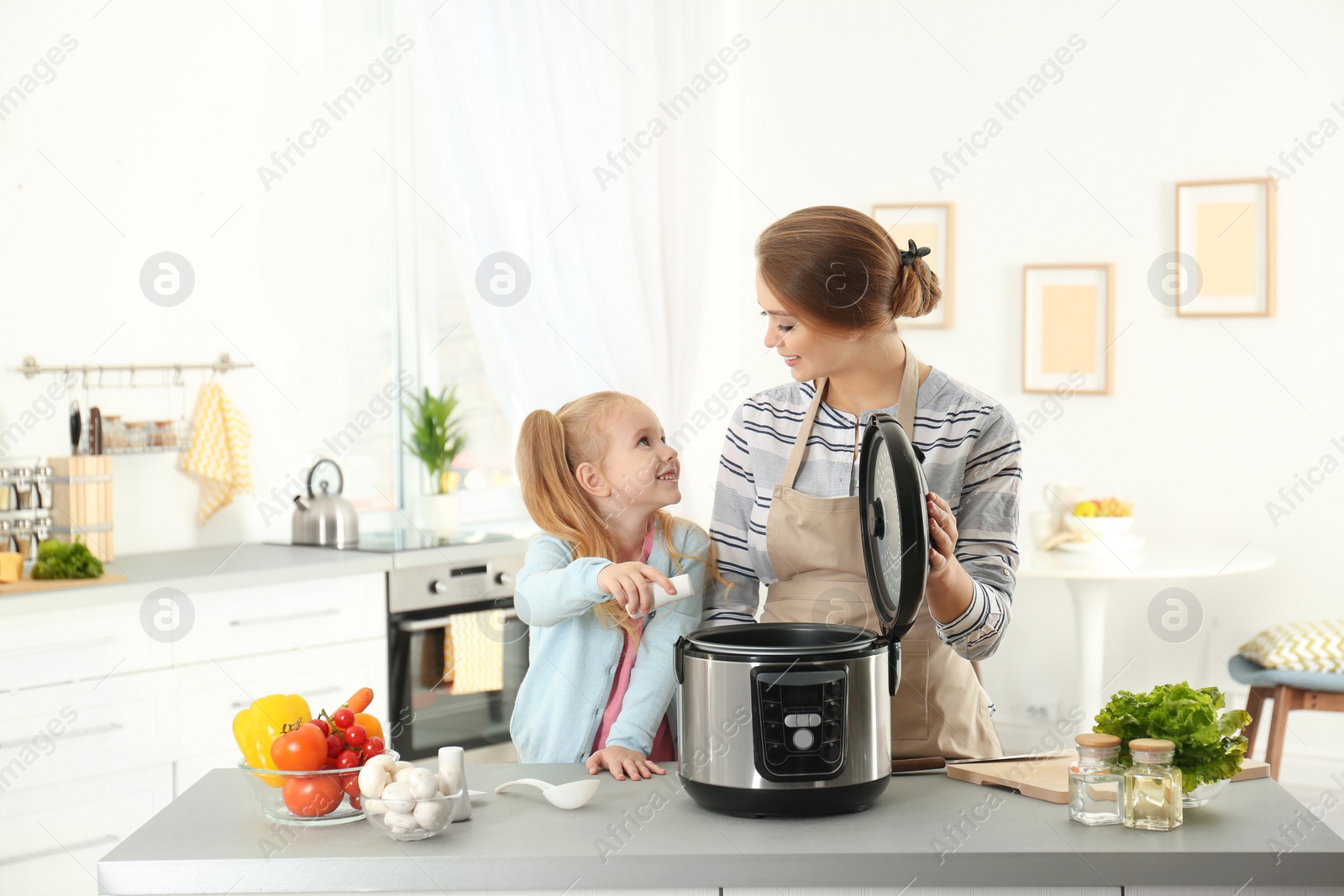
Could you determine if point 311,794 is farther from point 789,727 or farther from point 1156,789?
point 1156,789

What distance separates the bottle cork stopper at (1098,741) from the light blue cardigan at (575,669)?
568 mm

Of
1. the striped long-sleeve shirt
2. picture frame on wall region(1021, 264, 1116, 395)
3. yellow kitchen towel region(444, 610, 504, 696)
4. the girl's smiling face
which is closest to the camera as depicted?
the striped long-sleeve shirt

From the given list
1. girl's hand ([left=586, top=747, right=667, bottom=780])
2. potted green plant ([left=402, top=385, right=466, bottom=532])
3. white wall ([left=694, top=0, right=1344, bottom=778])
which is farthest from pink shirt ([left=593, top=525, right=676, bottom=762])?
white wall ([left=694, top=0, right=1344, bottom=778])

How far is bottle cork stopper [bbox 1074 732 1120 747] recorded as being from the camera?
1227 millimetres

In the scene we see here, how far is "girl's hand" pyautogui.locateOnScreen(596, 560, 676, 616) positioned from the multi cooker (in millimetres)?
121

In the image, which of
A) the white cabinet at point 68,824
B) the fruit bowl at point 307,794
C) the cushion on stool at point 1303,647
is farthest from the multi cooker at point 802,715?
the cushion on stool at point 1303,647

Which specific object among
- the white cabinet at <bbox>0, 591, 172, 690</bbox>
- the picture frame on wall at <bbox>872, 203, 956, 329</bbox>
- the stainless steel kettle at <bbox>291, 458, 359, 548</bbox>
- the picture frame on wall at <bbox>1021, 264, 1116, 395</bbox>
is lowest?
the white cabinet at <bbox>0, 591, 172, 690</bbox>

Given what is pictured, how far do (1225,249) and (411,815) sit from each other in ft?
11.5

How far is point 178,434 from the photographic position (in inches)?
127

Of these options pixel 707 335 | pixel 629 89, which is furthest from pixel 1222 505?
pixel 629 89

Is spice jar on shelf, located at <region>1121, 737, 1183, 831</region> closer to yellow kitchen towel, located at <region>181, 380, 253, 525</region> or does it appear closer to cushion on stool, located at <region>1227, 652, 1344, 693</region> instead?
cushion on stool, located at <region>1227, 652, 1344, 693</region>

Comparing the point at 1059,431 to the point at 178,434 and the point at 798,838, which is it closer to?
the point at 178,434

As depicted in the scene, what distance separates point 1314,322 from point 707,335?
6.44 ft

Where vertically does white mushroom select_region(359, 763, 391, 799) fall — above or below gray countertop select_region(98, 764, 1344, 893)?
above
